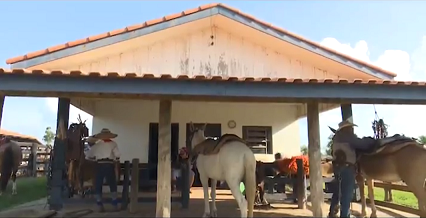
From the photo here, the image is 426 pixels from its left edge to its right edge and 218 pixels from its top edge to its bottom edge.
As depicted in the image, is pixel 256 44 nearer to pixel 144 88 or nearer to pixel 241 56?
pixel 241 56

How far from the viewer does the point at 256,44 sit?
30.7 ft

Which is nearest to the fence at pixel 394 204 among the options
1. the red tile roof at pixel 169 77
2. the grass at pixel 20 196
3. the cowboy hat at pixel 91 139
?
the red tile roof at pixel 169 77

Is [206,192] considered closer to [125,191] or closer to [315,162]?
[125,191]

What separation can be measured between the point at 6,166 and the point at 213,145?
815cm

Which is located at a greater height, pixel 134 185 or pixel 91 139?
pixel 91 139

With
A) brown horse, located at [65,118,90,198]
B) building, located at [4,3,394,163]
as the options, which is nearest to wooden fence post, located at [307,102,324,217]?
building, located at [4,3,394,163]

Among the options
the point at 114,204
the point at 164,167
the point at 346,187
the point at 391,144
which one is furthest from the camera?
the point at 114,204

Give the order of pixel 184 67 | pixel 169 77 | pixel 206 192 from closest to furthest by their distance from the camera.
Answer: pixel 169 77
pixel 206 192
pixel 184 67

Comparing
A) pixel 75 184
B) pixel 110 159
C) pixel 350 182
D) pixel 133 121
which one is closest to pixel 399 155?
pixel 350 182

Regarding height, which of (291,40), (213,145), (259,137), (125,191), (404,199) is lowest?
(404,199)

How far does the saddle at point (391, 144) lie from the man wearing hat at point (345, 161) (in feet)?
0.46

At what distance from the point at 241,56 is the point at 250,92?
366 cm

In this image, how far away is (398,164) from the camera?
6301 millimetres

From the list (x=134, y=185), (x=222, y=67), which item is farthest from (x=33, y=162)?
(x=222, y=67)
